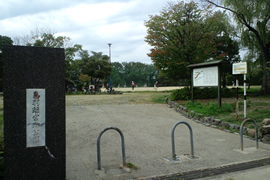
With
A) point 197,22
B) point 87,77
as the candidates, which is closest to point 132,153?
point 197,22

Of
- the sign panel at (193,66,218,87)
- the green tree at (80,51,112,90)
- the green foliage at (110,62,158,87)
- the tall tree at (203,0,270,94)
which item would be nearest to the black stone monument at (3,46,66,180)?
the sign panel at (193,66,218,87)

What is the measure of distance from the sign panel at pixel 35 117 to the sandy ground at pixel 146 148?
110 cm

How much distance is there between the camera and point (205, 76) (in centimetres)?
1195

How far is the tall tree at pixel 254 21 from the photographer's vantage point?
16406 millimetres

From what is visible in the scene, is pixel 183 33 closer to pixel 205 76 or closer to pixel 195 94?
pixel 195 94

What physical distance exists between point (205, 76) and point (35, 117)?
10124 mm

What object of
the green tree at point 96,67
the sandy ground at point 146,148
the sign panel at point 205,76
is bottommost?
the sandy ground at point 146,148

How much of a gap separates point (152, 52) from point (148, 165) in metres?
13.8

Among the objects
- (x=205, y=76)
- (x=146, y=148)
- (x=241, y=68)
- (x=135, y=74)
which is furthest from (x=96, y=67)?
(x=146, y=148)

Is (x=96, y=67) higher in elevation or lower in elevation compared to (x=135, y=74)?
lower

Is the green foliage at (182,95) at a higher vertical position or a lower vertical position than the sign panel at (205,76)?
lower

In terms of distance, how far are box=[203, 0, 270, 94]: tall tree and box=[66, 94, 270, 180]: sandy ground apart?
1070cm

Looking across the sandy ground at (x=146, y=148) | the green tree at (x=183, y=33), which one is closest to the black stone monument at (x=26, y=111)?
the sandy ground at (x=146, y=148)

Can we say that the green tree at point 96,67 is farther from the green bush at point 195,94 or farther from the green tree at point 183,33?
the green bush at point 195,94
